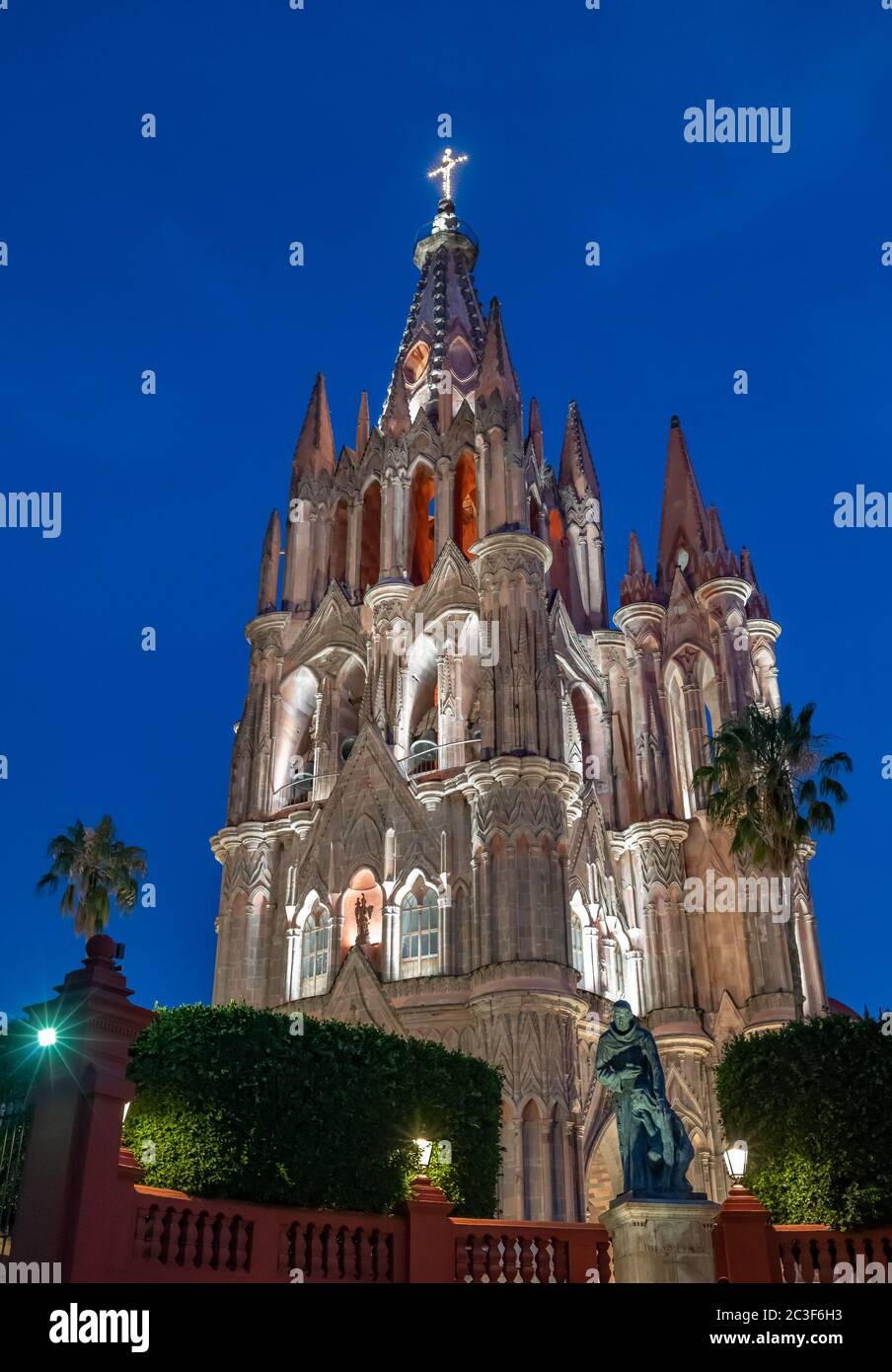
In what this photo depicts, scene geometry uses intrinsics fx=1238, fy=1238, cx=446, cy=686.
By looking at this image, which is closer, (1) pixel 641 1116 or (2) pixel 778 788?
(1) pixel 641 1116

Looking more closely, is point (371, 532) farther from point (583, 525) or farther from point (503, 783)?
point (503, 783)

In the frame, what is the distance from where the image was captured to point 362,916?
39.5 meters

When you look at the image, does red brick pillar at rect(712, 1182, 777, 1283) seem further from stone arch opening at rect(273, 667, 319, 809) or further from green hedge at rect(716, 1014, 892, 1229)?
stone arch opening at rect(273, 667, 319, 809)

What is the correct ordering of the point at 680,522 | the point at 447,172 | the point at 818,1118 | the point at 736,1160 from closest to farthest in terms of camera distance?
the point at 736,1160 → the point at 818,1118 → the point at 680,522 → the point at 447,172

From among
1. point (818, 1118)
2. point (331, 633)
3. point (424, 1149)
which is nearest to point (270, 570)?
point (331, 633)

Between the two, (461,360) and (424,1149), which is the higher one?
(461,360)

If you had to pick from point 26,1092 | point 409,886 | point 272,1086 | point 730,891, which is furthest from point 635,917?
point 26,1092

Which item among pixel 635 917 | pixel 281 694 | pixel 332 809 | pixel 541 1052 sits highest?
pixel 281 694

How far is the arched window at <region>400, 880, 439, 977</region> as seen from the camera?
1476 inches

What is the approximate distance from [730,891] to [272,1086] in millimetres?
22700

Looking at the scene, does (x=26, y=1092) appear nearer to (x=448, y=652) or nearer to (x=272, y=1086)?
(x=272, y=1086)

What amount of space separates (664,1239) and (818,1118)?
4996 mm

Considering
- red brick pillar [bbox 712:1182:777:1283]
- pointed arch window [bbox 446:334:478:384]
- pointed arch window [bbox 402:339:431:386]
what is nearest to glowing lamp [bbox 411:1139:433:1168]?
red brick pillar [bbox 712:1182:777:1283]
